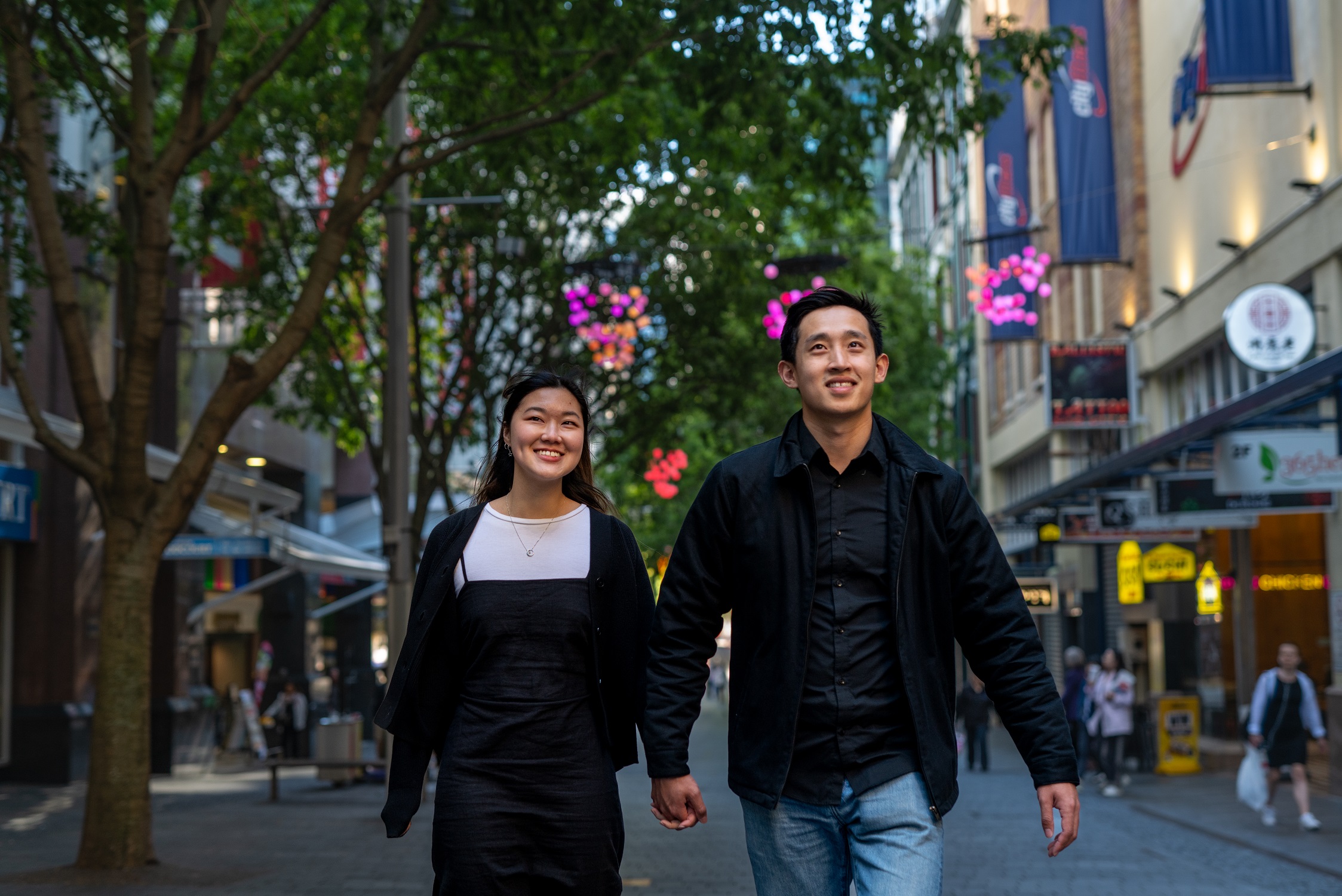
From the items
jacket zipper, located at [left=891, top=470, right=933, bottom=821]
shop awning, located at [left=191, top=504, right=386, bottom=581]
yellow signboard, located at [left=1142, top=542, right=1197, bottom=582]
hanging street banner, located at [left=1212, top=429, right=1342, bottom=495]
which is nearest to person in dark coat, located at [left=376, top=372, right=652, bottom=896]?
jacket zipper, located at [left=891, top=470, right=933, bottom=821]

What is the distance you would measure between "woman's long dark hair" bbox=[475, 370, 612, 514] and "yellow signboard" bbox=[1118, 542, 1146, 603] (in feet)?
67.5

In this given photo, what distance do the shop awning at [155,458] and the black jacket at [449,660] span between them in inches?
318

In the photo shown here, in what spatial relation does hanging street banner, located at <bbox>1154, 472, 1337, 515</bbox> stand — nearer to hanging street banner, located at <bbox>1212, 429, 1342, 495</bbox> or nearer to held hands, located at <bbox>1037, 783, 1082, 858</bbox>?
hanging street banner, located at <bbox>1212, 429, 1342, 495</bbox>

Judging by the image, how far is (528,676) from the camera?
4184 millimetres

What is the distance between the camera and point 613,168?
66.4 ft

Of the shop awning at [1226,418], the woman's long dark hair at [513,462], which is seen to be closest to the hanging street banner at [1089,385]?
the shop awning at [1226,418]

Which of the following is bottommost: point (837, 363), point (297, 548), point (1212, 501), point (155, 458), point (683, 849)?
point (683, 849)

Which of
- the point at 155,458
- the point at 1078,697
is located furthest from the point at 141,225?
the point at 1078,697

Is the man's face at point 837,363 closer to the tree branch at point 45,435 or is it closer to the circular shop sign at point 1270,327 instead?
the tree branch at point 45,435

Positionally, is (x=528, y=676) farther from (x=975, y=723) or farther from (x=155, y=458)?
(x=975, y=723)

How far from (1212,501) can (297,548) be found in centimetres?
1172

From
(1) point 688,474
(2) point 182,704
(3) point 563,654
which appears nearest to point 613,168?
(2) point 182,704

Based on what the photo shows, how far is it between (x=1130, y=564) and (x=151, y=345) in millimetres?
17364

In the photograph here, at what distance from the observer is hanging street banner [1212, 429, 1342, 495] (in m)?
14.5
